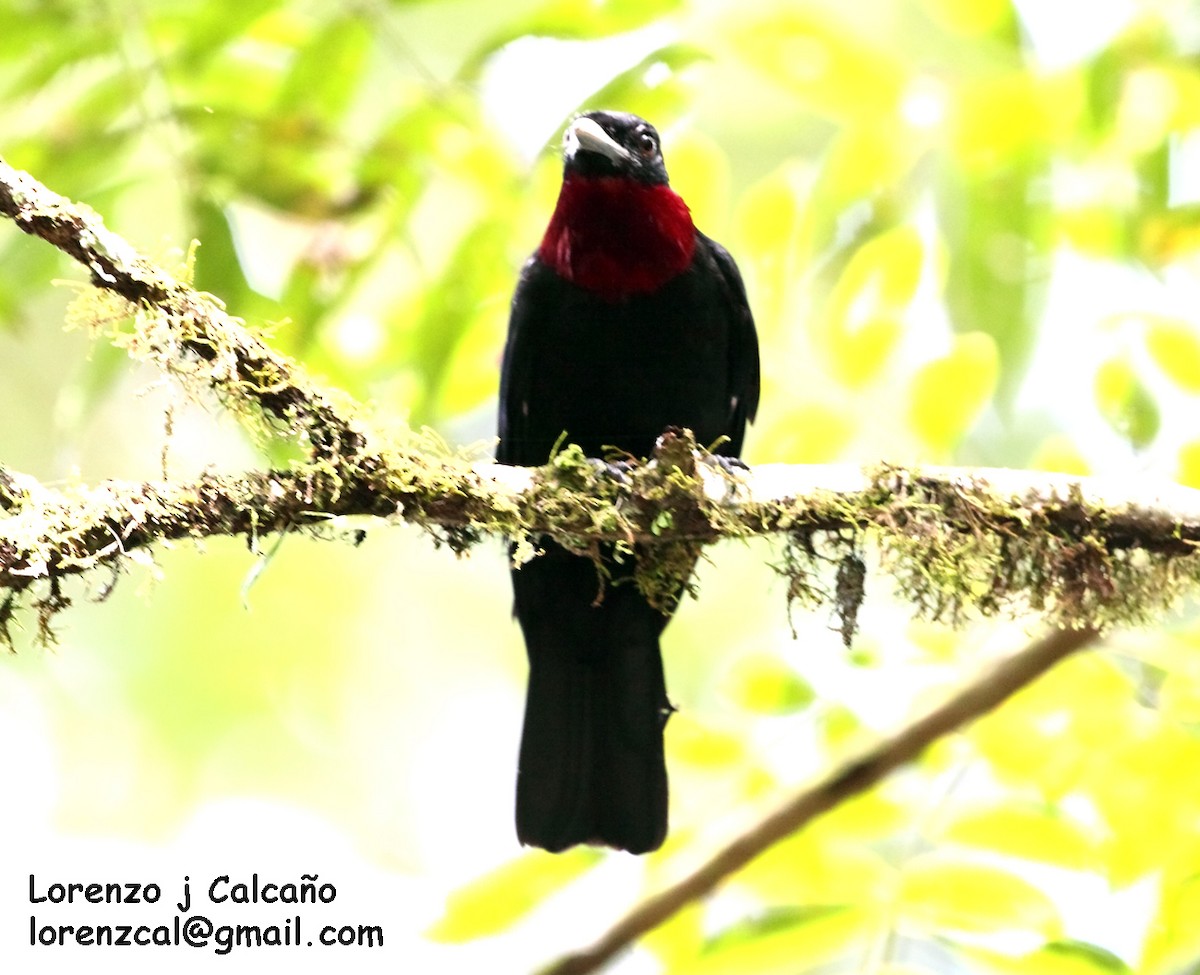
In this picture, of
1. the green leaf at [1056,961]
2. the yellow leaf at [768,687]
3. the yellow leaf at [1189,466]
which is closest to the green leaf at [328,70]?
the yellow leaf at [768,687]

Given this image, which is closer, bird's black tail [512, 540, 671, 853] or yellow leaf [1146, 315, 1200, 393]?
yellow leaf [1146, 315, 1200, 393]

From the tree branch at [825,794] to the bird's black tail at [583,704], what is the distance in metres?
0.55

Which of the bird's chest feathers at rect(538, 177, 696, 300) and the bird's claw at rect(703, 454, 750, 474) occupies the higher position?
the bird's chest feathers at rect(538, 177, 696, 300)

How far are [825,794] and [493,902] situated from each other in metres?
0.71

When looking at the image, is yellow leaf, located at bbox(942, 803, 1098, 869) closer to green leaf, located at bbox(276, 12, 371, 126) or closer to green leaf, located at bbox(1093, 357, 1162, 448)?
green leaf, located at bbox(1093, 357, 1162, 448)

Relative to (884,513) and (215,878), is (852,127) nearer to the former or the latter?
(884,513)

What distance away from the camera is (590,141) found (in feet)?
11.1

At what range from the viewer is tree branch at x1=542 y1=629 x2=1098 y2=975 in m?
2.61

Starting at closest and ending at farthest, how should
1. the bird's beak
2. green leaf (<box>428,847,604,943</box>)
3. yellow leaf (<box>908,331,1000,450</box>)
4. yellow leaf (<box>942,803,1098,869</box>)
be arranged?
yellow leaf (<box>942,803,1098,869</box>) < green leaf (<box>428,847,604,943</box>) < yellow leaf (<box>908,331,1000,450</box>) < the bird's beak

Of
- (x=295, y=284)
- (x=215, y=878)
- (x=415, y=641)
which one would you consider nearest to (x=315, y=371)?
(x=295, y=284)

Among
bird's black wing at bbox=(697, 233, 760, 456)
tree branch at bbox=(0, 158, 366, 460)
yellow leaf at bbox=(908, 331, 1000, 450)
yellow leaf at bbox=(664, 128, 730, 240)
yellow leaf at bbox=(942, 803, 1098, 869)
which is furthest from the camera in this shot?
bird's black wing at bbox=(697, 233, 760, 456)

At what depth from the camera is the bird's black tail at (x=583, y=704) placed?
10.7 ft

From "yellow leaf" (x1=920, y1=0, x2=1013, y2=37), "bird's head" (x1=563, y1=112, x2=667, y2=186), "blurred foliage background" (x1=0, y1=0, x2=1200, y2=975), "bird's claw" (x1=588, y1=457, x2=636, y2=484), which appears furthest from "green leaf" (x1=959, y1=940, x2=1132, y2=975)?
"bird's head" (x1=563, y1=112, x2=667, y2=186)

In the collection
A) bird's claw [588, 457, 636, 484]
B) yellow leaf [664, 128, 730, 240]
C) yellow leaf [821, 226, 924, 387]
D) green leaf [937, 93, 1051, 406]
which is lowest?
bird's claw [588, 457, 636, 484]
